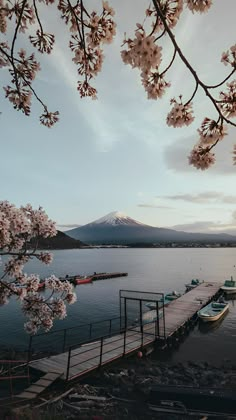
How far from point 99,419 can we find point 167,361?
10490 millimetres

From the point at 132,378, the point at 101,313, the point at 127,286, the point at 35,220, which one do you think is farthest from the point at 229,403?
the point at 127,286

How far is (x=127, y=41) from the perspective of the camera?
256cm

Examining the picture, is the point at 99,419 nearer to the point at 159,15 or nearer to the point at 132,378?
the point at 132,378

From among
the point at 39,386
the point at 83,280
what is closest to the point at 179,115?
the point at 39,386

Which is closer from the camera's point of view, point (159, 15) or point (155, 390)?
point (159, 15)

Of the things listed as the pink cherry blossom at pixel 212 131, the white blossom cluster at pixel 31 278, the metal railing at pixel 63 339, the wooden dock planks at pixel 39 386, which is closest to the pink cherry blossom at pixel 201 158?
the pink cherry blossom at pixel 212 131

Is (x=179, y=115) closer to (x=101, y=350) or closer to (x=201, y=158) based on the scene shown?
(x=201, y=158)

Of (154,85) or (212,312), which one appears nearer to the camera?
(154,85)

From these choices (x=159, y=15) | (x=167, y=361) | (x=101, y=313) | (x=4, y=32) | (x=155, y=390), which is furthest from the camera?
(x=101, y=313)

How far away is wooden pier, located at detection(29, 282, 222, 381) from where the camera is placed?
1599cm

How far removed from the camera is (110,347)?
19.4 metres

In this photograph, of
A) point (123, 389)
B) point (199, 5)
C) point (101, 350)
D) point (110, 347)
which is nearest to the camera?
point (199, 5)

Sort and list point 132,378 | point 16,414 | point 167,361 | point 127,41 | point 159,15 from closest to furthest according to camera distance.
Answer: point 159,15 < point 127,41 < point 16,414 < point 132,378 < point 167,361

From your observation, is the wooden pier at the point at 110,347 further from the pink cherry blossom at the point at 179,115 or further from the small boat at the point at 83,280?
the small boat at the point at 83,280
